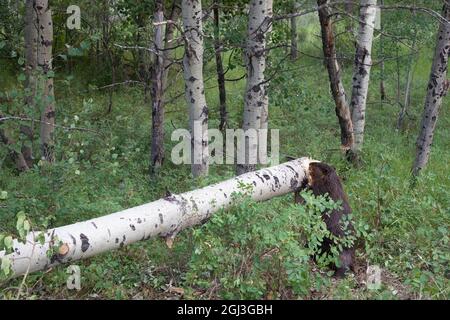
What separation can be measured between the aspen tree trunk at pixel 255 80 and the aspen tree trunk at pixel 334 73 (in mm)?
1161

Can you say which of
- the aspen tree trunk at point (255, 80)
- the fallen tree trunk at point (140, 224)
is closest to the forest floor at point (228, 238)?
the fallen tree trunk at point (140, 224)

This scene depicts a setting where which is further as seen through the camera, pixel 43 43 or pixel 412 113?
pixel 412 113

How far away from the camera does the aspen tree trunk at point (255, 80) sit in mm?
6965

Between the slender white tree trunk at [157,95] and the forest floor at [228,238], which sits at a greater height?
the slender white tree trunk at [157,95]

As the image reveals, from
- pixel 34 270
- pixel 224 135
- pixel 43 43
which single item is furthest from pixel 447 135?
pixel 34 270

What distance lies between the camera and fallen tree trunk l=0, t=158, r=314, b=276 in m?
4.28

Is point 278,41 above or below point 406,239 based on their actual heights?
above

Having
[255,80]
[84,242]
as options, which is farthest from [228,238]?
[255,80]

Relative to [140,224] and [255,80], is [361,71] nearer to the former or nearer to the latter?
[255,80]

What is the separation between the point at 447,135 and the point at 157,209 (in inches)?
416

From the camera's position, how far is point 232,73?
18719 mm

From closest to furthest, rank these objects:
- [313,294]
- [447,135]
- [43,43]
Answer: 1. [313,294]
2. [43,43]
3. [447,135]

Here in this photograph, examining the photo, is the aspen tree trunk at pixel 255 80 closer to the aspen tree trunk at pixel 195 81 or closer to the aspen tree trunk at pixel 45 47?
the aspen tree trunk at pixel 195 81

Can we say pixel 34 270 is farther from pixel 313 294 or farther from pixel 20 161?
pixel 20 161
